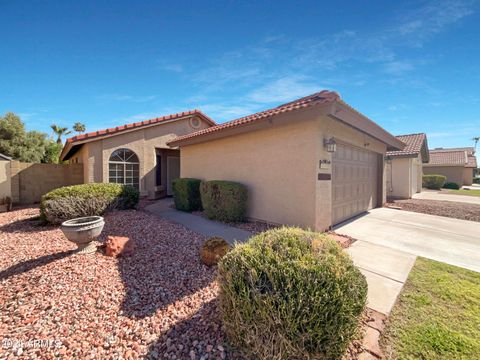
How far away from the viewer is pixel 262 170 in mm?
7238

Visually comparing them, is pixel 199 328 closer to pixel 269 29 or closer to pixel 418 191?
pixel 269 29

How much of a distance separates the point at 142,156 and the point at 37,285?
9.71 m

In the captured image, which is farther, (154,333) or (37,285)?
(37,285)

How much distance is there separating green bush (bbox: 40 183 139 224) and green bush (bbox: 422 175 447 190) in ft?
99.9

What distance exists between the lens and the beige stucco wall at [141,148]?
11.0 m

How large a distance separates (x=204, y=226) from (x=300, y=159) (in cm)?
382

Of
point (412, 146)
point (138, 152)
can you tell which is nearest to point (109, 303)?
point (138, 152)

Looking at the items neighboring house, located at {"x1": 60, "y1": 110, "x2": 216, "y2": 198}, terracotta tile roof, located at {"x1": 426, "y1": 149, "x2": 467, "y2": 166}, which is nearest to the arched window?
neighboring house, located at {"x1": 60, "y1": 110, "x2": 216, "y2": 198}

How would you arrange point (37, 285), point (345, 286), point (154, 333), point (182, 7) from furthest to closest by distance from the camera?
point (182, 7)
point (37, 285)
point (154, 333)
point (345, 286)

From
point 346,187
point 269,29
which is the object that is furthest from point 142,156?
point 346,187

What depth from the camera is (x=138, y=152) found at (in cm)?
1214

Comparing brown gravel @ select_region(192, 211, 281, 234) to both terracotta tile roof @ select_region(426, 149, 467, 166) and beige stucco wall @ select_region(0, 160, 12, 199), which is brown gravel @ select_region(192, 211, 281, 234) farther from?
terracotta tile roof @ select_region(426, 149, 467, 166)

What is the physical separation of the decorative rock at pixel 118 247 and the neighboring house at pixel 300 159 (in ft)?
13.7

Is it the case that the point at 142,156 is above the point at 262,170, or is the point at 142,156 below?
above
